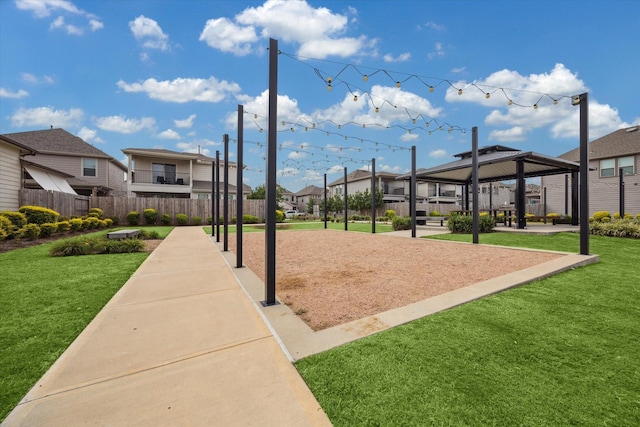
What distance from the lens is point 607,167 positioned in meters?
18.3

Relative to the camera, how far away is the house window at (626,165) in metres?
17.2

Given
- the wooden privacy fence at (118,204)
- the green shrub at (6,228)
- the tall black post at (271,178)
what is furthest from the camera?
the wooden privacy fence at (118,204)

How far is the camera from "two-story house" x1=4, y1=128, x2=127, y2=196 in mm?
19500

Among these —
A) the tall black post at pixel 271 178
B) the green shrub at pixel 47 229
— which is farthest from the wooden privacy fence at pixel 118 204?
the tall black post at pixel 271 178

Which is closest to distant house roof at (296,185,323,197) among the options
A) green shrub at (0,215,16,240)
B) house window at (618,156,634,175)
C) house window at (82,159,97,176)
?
house window at (82,159,97,176)

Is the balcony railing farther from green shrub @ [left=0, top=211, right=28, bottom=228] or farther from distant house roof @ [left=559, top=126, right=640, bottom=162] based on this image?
distant house roof @ [left=559, top=126, right=640, bottom=162]

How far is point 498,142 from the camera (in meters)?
14.4

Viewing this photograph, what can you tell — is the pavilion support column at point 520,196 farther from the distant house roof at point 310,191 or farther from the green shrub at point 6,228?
the distant house roof at point 310,191

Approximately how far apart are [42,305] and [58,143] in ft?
81.9

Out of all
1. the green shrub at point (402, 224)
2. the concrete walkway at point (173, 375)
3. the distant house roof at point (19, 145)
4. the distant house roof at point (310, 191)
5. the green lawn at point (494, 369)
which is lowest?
the concrete walkway at point (173, 375)

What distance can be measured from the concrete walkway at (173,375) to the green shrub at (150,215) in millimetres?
17556

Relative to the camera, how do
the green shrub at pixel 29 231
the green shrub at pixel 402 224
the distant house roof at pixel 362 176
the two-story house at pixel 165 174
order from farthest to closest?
1. the distant house roof at pixel 362 176
2. the two-story house at pixel 165 174
3. the green shrub at pixel 402 224
4. the green shrub at pixel 29 231

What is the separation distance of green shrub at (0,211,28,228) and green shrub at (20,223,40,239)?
1.40ft

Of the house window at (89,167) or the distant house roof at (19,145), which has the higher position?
the house window at (89,167)
